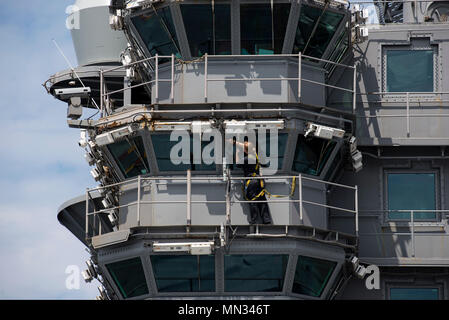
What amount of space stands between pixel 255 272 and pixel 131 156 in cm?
514

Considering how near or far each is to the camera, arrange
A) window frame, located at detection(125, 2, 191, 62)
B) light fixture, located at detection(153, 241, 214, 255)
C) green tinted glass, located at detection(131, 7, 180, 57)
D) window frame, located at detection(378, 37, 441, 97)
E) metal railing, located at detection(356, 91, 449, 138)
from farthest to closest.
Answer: window frame, located at detection(378, 37, 441, 97) → metal railing, located at detection(356, 91, 449, 138) → green tinted glass, located at detection(131, 7, 180, 57) → window frame, located at detection(125, 2, 191, 62) → light fixture, located at detection(153, 241, 214, 255)

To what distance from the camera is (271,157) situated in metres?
38.5

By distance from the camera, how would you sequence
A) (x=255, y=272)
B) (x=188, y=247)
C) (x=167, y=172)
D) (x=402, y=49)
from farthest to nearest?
(x=402, y=49) → (x=167, y=172) → (x=255, y=272) → (x=188, y=247)

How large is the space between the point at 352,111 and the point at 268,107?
11.4 ft

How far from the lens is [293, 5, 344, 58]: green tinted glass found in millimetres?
39031

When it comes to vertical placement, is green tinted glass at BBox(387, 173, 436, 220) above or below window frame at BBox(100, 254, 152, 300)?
above

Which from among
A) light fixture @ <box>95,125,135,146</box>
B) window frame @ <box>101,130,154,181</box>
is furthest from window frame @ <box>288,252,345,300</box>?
light fixture @ <box>95,125,135,146</box>

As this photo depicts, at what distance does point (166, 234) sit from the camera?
37750mm

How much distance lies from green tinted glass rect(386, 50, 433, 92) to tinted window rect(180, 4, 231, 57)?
6.09m

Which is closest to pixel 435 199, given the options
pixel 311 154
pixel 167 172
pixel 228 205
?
pixel 311 154

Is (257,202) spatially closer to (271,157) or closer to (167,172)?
(271,157)

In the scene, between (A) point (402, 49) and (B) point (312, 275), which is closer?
(B) point (312, 275)

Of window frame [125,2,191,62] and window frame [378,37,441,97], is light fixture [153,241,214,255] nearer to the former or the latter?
window frame [125,2,191,62]

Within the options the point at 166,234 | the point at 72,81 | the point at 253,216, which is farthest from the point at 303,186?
the point at 72,81
